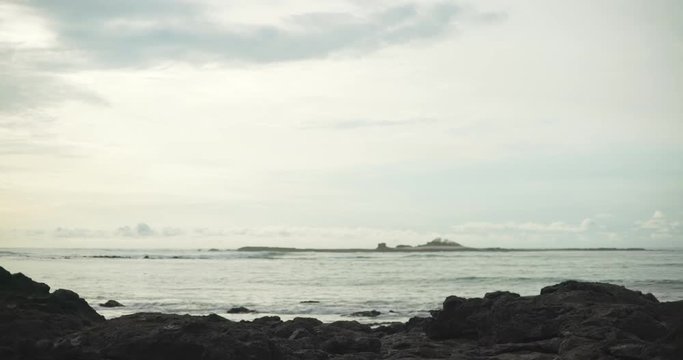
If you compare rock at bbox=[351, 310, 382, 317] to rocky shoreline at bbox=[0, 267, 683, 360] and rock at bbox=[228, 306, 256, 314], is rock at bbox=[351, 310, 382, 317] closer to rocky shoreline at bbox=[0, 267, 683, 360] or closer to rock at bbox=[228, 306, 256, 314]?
rock at bbox=[228, 306, 256, 314]

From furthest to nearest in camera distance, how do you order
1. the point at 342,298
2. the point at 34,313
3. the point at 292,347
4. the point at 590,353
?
1. the point at 342,298
2. the point at 292,347
3. the point at 34,313
4. the point at 590,353

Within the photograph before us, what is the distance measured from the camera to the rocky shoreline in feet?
33.1

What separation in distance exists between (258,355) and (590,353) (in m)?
5.46

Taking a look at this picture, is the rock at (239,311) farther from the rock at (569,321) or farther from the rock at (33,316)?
the rock at (569,321)

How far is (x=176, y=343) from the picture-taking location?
10125 millimetres

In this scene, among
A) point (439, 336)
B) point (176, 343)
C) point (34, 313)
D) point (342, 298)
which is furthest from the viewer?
point (342, 298)

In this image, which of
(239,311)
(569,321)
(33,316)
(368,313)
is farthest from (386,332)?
(239,311)

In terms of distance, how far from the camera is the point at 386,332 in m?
18.0

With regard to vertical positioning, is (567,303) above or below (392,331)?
above

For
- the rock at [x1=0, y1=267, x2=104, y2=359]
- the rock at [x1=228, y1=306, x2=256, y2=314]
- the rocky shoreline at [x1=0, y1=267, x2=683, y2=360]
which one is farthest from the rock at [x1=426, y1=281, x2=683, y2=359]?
the rock at [x1=228, y1=306, x2=256, y2=314]

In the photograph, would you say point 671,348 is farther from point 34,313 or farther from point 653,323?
point 34,313

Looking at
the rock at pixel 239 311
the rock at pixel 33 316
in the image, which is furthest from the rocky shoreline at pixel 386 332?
the rock at pixel 239 311

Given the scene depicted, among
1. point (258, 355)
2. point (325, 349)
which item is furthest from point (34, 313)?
point (325, 349)

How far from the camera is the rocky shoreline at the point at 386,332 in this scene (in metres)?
10.1
